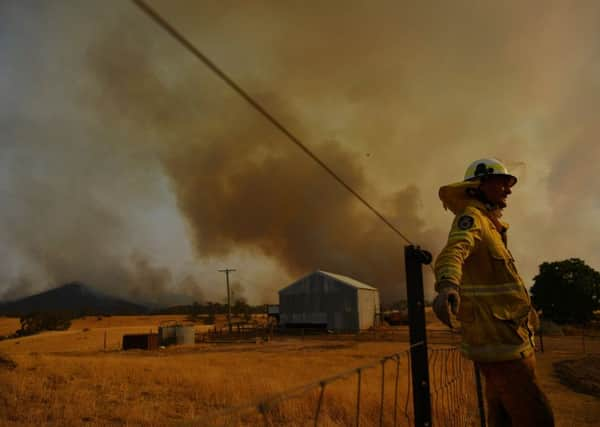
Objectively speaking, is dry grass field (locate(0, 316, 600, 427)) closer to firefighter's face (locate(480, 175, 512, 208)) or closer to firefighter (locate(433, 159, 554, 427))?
firefighter (locate(433, 159, 554, 427))

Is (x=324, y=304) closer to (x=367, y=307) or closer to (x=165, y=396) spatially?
(x=367, y=307)

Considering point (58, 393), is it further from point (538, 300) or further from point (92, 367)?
point (538, 300)

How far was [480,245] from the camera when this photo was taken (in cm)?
288

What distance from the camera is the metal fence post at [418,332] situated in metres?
3.29

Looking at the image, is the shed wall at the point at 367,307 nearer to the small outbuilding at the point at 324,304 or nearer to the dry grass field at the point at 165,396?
the small outbuilding at the point at 324,304

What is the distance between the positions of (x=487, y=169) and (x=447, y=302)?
158 centimetres

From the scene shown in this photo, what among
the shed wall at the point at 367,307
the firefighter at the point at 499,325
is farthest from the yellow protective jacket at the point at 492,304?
the shed wall at the point at 367,307

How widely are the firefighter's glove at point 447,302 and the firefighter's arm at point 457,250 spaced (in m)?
0.01

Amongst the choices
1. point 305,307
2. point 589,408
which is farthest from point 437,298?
point 305,307

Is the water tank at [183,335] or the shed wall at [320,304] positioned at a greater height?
the shed wall at [320,304]

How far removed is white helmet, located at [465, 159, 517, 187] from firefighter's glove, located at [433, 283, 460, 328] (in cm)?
146

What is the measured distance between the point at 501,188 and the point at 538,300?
171 feet

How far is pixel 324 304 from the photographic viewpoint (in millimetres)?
45875

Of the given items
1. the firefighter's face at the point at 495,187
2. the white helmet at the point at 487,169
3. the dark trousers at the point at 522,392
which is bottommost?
the dark trousers at the point at 522,392
